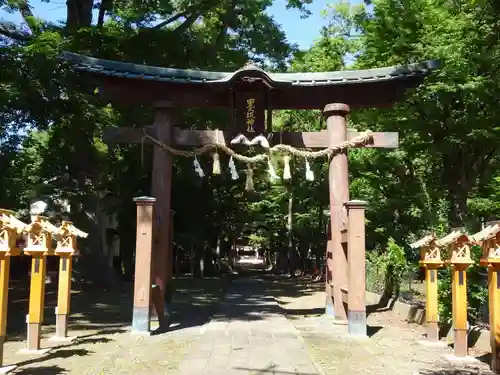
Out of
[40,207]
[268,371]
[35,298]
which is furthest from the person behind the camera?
[40,207]

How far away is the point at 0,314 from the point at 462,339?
7209mm

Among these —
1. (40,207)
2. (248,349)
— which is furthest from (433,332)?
(40,207)

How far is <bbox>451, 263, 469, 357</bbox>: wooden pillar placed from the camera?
837 centimetres

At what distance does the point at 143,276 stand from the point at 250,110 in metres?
4.56

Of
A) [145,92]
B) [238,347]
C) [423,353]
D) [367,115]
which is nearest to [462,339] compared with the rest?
[423,353]

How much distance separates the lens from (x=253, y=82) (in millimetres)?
11281

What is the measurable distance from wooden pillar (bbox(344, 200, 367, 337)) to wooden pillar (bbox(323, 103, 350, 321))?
1250mm

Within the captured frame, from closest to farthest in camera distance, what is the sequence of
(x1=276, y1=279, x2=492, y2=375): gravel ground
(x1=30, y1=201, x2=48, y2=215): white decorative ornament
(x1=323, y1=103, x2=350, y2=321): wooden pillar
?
(x1=276, y1=279, x2=492, y2=375): gravel ground, (x1=323, y1=103, x2=350, y2=321): wooden pillar, (x1=30, y1=201, x2=48, y2=215): white decorative ornament

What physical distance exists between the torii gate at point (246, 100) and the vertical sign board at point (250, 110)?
2cm

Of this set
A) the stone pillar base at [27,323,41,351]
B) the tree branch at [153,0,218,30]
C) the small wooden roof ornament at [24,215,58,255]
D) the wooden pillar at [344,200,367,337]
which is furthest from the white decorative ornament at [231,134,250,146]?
the tree branch at [153,0,218,30]

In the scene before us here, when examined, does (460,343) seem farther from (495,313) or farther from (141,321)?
(141,321)

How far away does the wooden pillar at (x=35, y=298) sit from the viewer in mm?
8273

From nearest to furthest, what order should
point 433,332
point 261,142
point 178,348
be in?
point 178,348, point 433,332, point 261,142

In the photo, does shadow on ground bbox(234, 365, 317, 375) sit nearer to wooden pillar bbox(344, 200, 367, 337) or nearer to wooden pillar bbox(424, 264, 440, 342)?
wooden pillar bbox(344, 200, 367, 337)
